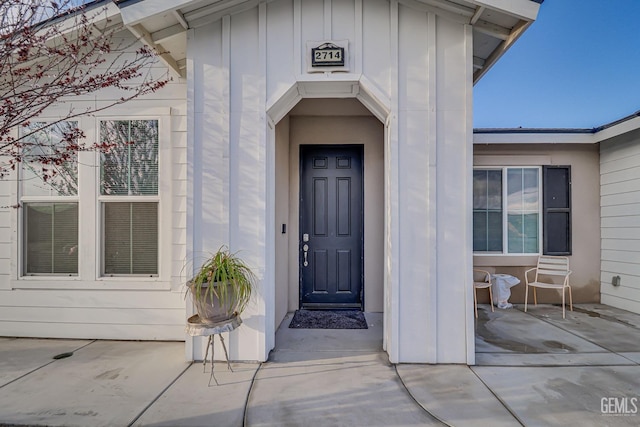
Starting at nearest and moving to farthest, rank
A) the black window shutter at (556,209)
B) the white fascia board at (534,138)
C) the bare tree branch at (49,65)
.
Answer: the bare tree branch at (49,65) → the white fascia board at (534,138) → the black window shutter at (556,209)

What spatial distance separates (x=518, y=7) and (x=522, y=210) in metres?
3.35

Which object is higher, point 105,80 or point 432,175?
point 105,80

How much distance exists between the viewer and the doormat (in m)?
3.77

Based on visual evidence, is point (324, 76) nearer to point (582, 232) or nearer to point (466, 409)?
point (466, 409)

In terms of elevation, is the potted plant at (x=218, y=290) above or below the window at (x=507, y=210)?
below

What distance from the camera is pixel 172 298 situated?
11.1ft

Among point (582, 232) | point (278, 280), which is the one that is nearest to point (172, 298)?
point (278, 280)

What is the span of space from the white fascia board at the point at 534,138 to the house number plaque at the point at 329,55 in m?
2.86

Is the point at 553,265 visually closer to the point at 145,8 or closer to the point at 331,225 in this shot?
the point at 331,225

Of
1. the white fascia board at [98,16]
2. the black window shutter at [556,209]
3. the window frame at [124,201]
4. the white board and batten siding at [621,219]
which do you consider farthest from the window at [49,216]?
the white board and batten siding at [621,219]

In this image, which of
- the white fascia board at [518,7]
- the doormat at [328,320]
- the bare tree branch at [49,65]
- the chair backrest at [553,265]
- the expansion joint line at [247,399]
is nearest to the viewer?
the bare tree branch at [49,65]

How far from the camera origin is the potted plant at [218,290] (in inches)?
99.7

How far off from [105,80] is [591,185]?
624 cm

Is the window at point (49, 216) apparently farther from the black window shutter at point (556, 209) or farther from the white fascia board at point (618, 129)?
the white fascia board at point (618, 129)
